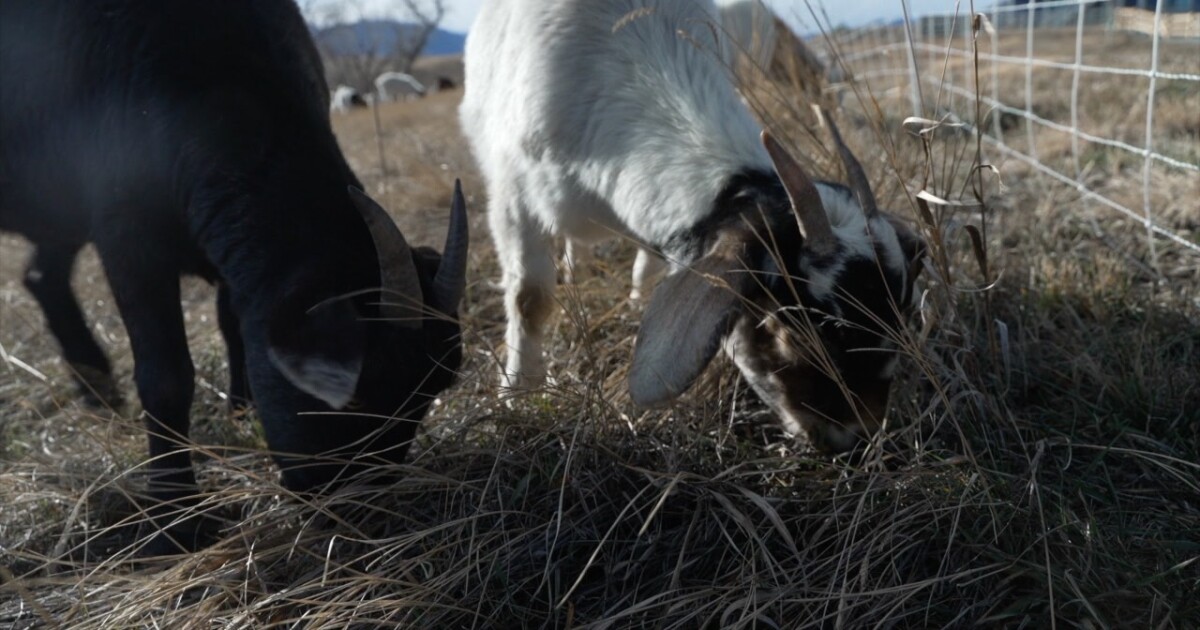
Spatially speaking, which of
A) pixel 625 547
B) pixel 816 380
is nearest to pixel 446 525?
pixel 625 547

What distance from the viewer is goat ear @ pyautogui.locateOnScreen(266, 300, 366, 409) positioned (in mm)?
2500

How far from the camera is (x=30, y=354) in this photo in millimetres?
5031

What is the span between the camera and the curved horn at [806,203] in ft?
8.23

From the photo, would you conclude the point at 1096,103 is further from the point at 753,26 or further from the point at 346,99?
the point at 346,99

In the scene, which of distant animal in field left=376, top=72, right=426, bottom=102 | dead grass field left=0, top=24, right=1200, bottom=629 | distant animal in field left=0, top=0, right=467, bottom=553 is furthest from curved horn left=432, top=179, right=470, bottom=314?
distant animal in field left=376, top=72, right=426, bottom=102

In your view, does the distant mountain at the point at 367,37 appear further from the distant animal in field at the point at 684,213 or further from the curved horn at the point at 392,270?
the curved horn at the point at 392,270

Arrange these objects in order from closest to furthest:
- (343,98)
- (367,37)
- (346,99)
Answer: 1. (367,37)
2. (346,99)
3. (343,98)

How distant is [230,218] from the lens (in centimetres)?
282

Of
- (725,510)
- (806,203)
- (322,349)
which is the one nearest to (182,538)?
(322,349)

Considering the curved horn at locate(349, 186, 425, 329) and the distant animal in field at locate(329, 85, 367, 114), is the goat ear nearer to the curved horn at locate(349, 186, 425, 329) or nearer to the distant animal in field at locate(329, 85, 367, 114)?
the curved horn at locate(349, 186, 425, 329)

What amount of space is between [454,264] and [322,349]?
429mm

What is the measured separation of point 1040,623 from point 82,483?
9.35ft

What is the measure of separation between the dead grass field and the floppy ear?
0.25 meters

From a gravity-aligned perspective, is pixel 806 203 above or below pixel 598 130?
below
